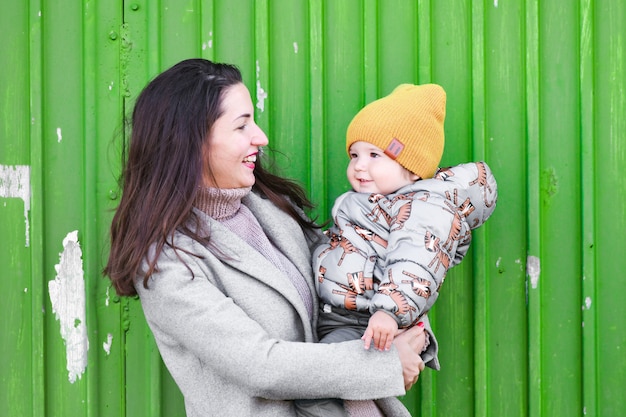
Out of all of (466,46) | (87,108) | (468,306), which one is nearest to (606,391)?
(468,306)

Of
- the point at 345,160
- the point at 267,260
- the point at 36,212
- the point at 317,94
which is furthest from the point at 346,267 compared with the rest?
the point at 36,212

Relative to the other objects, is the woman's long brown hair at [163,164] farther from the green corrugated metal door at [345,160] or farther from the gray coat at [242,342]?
the green corrugated metal door at [345,160]

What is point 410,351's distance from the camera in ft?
7.32

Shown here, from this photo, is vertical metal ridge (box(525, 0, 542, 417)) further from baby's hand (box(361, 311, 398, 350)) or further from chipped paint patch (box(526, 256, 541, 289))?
baby's hand (box(361, 311, 398, 350))

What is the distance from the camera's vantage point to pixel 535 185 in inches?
114

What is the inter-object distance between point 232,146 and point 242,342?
1.87 feet

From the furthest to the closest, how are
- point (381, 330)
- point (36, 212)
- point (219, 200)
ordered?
point (36, 212) → point (219, 200) → point (381, 330)

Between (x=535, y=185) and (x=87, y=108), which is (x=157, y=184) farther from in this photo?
(x=535, y=185)

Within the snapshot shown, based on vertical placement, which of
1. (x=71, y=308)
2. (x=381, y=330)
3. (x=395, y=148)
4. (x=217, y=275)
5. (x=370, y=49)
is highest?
(x=370, y=49)

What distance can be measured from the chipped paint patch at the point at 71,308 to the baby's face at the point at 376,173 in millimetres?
1119

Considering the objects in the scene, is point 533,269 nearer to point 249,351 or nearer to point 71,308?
point 249,351

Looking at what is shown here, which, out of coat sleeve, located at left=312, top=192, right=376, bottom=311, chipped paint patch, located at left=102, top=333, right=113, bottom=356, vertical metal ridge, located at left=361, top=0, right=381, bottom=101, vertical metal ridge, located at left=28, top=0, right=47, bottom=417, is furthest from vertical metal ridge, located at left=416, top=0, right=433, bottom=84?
chipped paint patch, located at left=102, top=333, right=113, bottom=356

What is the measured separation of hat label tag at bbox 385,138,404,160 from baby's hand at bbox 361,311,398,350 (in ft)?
1.70

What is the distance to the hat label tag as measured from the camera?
2.39 metres
